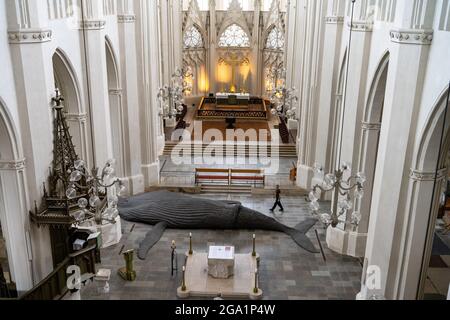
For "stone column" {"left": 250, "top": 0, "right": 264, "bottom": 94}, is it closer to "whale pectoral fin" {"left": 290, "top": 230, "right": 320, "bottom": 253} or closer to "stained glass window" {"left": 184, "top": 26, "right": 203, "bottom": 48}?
"stained glass window" {"left": 184, "top": 26, "right": 203, "bottom": 48}

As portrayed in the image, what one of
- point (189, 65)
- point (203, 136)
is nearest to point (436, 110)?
point (203, 136)

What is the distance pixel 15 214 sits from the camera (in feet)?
37.4

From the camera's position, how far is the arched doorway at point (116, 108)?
17.7 meters

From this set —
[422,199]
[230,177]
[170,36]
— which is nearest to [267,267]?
[422,199]

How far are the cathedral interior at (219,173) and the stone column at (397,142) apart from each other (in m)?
0.03

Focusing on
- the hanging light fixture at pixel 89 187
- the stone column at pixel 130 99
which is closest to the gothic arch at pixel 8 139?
the hanging light fixture at pixel 89 187

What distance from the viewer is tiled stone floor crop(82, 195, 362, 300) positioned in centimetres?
1295

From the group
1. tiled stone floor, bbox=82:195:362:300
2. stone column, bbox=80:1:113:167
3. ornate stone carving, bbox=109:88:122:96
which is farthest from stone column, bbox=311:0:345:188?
stone column, bbox=80:1:113:167

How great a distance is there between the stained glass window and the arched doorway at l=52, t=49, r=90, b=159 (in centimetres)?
2153

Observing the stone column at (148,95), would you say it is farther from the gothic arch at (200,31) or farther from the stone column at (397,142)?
the gothic arch at (200,31)

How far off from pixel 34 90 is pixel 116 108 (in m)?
7.14

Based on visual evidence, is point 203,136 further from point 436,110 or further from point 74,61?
point 436,110
